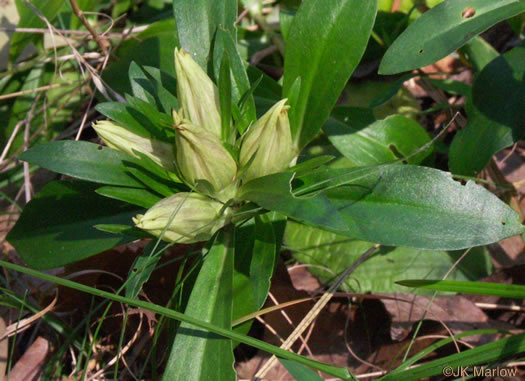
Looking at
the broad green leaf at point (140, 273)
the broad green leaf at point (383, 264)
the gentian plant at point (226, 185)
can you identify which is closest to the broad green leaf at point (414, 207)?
the gentian plant at point (226, 185)

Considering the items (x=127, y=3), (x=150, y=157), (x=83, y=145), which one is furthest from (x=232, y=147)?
(x=127, y=3)

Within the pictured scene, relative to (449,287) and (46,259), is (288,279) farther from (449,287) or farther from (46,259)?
(46,259)

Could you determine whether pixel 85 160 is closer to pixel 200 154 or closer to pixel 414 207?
pixel 200 154

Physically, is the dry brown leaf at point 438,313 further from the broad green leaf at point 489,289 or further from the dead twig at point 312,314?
A: the broad green leaf at point 489,289

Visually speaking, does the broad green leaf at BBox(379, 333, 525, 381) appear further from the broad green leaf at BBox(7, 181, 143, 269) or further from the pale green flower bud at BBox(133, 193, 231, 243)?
the broad green leaf at BBox(7, 181, 143, 269)

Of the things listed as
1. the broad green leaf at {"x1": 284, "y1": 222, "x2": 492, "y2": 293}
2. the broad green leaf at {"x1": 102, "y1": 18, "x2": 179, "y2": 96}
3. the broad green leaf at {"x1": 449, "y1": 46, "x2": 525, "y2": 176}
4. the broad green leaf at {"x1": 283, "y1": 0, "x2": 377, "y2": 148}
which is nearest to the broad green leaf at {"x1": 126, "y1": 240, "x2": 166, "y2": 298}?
the broad green leaf at {"x1": 283, "y1": 0, "x2": 377, "y2": 148}
